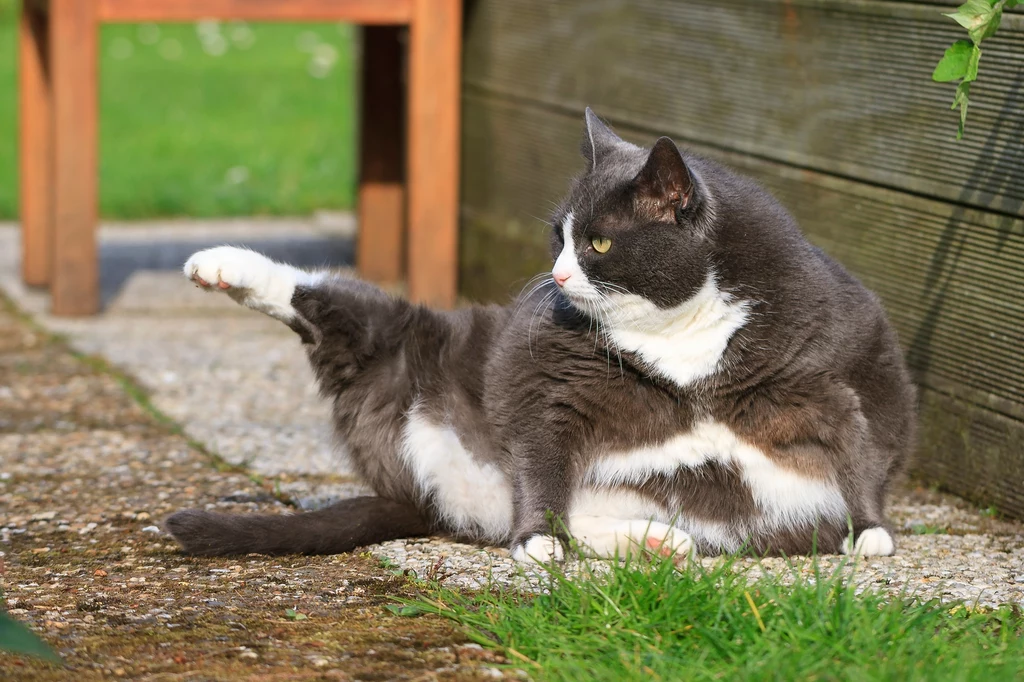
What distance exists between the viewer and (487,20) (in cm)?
596

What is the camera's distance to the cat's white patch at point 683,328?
267 cm

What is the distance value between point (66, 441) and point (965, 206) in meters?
2.78

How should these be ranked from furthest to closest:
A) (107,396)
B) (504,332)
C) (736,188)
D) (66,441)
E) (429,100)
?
(429,100), (107,396), (66,441), (504,332), (736,188)

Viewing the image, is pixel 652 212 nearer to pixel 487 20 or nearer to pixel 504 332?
pixel 504 332

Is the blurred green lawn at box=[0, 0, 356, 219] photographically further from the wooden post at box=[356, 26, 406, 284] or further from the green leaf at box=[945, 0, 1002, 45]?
the green leaf at box=[945, 0, 1002, 45]

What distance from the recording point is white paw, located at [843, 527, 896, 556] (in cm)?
278

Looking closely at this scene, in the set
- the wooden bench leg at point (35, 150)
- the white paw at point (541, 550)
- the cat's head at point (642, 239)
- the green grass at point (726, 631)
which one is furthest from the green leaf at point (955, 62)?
the wooden bench leg at point (35, 150)

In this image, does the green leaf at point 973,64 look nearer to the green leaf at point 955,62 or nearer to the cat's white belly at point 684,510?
the green leaf at point 955,62

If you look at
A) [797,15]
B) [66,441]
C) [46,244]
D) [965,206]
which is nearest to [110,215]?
[46,244]

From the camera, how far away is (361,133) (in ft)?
21.6

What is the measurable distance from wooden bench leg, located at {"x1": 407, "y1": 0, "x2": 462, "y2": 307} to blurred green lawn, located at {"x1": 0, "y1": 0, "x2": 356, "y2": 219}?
2.60m

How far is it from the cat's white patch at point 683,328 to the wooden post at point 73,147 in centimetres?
344

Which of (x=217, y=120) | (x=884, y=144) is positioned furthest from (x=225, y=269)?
(x=217, y=120)

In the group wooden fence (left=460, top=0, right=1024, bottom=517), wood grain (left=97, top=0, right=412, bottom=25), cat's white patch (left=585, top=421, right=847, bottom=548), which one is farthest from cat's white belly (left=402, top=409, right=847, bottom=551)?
wood grain (left=97, top=0, right=412, bottom=25)
